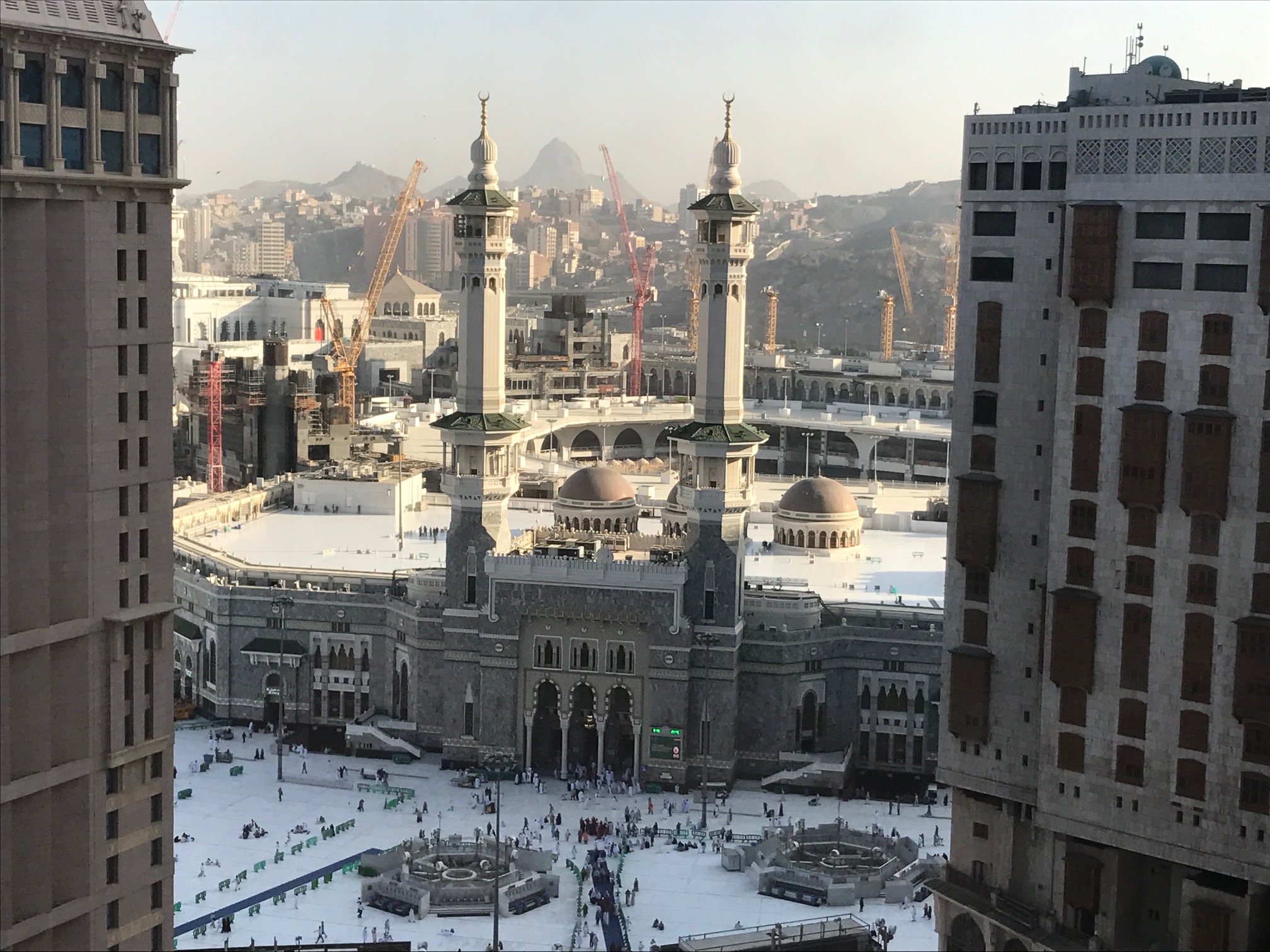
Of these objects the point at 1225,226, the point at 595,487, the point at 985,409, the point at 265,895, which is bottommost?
the point at 265,895

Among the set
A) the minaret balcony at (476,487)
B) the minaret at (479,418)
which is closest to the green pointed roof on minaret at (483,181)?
the minaret at (479,418)

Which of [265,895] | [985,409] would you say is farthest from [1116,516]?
[265,895]

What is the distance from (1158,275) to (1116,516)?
612 centimetres

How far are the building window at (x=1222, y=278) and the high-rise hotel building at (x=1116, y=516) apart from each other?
62 millimetres

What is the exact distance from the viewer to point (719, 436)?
3041 inches

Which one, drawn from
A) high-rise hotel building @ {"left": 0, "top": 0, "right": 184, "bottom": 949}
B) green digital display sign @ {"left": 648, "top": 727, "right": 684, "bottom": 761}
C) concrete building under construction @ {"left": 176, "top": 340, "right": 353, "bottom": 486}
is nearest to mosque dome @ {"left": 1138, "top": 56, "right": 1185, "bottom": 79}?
high-rise hotel building @ {"left": 0, "top": 0, "right": 184, "bottom": 949}

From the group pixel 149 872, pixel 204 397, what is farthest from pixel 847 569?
pixel 204 397

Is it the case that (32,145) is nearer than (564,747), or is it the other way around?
(32,145)

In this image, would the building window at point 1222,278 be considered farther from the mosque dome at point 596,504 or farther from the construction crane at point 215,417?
the construction crane at point 215,417

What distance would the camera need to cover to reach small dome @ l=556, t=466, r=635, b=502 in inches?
3585

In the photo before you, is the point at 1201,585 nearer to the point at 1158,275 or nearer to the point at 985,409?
the point at 1158,275

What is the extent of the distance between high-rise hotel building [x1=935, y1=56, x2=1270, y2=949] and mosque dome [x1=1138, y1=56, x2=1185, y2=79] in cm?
5

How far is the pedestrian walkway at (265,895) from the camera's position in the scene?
6122 centimetres

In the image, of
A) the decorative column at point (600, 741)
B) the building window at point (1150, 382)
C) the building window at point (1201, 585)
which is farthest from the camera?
the decorative column at point (600, 741)
